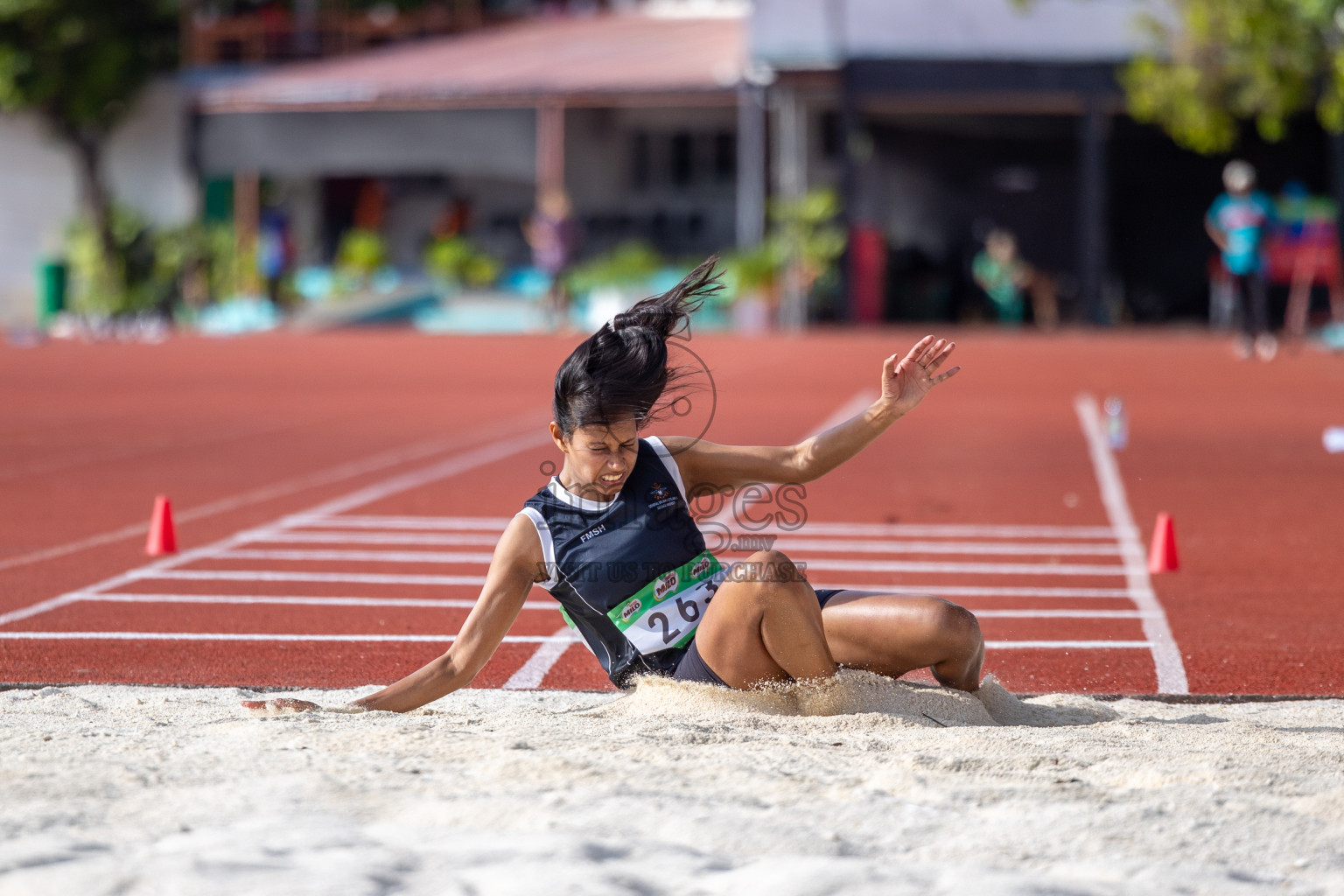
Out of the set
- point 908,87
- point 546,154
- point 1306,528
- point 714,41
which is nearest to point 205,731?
point 1306,528

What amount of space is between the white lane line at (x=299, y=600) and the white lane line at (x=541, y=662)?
0.58m

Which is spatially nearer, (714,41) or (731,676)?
(731,676)

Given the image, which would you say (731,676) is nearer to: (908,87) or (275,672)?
(275,672)

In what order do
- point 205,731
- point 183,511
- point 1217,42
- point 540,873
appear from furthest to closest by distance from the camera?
point 1217,42
point 183,511
point 205,731
point 540,873

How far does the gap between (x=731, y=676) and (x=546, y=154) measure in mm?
26457

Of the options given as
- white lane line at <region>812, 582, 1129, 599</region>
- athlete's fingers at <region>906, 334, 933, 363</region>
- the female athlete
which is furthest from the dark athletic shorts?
white lane line at <region>812, 582, 1129, 599</region>

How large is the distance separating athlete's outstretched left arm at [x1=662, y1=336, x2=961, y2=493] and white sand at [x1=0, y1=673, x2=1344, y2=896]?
62 centimetres

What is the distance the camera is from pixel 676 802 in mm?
3572

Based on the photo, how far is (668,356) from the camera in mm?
4602

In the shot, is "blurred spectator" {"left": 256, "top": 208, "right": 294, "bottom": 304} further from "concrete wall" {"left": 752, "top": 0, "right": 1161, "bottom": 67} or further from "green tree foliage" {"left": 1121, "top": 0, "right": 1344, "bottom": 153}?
"green tree foliage" {"left": 1121, "top": 0, "right": 1344, "bottom": 153}

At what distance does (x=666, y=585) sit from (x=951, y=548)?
13.5 feet

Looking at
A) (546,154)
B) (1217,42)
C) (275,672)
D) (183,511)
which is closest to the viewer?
(275,672)

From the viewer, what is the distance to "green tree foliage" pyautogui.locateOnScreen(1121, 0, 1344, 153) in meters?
14.5

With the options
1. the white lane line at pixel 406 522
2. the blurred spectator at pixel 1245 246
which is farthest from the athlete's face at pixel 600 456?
the blurred spectator at pixel 1245 246
